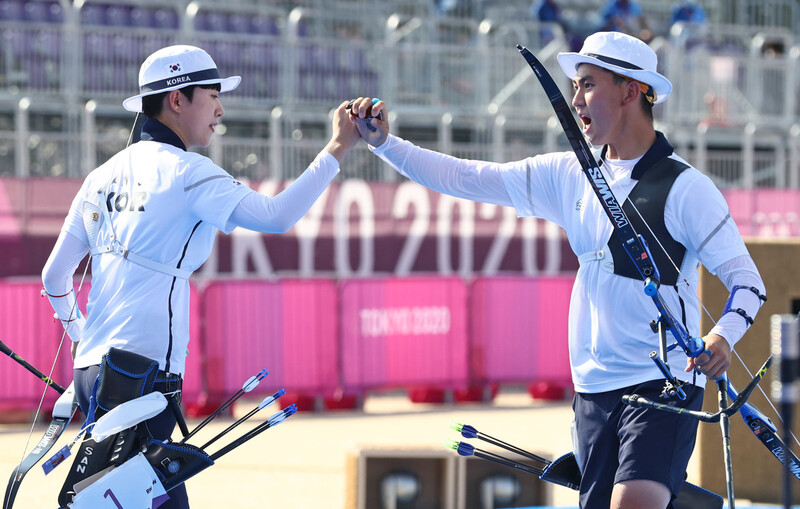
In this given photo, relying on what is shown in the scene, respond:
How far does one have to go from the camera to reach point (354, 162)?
1619 centimetres

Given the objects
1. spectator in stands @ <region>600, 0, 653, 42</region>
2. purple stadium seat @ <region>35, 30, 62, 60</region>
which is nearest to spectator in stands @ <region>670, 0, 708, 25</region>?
spectator in stands @ <region>600, 0, 653, 42</region>

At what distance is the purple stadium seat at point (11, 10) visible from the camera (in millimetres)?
16625

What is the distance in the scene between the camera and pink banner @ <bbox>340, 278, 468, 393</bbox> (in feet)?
42.4

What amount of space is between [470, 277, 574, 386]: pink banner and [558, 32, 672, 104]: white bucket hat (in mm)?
9236

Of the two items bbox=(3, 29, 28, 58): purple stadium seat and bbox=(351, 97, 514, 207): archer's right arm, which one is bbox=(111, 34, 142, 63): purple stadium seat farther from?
bbox=(351, 97, 514, 207): archer's right arm

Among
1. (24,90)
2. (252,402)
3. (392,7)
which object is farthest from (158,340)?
(392,7)

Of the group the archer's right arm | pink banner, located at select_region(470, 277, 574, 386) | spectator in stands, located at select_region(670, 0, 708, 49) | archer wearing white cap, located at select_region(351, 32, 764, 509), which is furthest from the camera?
spectator in stands, located at select_region(670, 0, 708, 49)

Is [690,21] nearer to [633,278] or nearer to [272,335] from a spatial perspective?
[272,335]

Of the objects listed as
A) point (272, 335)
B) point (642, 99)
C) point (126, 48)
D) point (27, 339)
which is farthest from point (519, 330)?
point (642, 99)

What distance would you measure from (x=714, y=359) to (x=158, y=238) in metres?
1.90

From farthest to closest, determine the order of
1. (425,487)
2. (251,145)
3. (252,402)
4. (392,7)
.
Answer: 1. (392,7)
2. (251,145)
3. (252,402)
4. (425,487)

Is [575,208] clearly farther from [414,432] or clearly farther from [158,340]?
[414,432]

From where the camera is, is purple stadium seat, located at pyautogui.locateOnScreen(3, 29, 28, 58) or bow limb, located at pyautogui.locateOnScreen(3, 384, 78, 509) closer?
bow limb, located at pyautogui.locateOnScreen(3, 384, 78, 509)

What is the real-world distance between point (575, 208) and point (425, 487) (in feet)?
9.99
